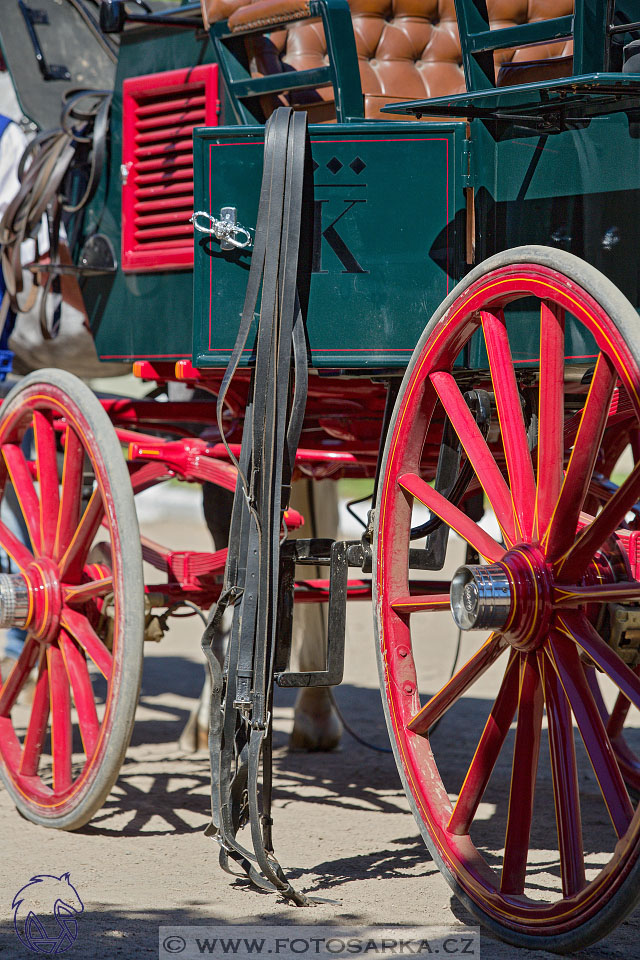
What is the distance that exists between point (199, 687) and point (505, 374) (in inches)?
155

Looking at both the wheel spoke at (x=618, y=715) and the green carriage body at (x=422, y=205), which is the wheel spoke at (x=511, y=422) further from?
the wheel spoke at (x=618, y=715)

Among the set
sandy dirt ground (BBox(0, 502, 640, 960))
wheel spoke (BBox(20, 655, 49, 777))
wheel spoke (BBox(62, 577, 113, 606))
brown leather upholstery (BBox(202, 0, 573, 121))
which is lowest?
sandy dirt ground (BBox(0, 502, 640, 960))

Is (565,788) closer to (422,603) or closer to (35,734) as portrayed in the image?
(422,603)

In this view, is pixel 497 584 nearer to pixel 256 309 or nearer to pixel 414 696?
pixel 414 696

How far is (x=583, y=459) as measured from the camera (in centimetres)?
237

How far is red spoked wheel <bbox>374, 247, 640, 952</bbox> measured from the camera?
2.28 metres

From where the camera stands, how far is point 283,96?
3.56m

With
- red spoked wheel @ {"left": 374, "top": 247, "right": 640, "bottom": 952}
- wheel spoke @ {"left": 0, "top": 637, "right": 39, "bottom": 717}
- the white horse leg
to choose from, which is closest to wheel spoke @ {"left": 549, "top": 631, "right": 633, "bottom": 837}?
red spoked wheel @ {"left": 374, "top": 247, "right": 640, "bottom": 952}

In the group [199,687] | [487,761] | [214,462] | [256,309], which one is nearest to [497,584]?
[487,761]

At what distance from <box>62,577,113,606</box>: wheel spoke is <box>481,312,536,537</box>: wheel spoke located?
126cm

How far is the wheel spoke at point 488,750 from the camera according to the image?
2586 mm

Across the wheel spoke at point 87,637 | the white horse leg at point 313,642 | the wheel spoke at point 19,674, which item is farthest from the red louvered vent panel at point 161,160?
the white horse leg at point 313,642

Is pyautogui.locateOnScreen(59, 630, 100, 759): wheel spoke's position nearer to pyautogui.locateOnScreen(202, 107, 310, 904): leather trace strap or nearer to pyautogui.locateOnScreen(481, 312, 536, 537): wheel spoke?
pyautogui.locateOnScreen(202, 107, 310, 904): leather trace strap

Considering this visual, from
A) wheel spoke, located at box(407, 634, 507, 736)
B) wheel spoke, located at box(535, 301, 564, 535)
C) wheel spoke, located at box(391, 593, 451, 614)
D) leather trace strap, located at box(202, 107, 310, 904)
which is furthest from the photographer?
leather trace strap, located at box(202, 107, 310, 904)
